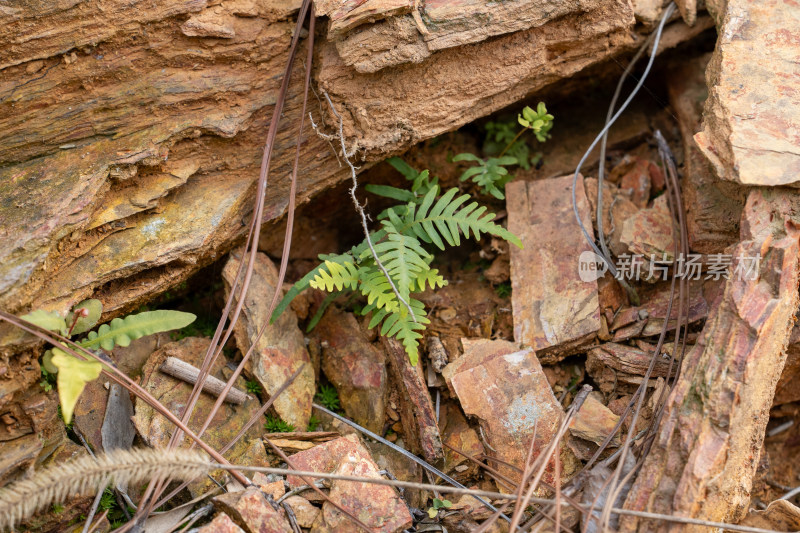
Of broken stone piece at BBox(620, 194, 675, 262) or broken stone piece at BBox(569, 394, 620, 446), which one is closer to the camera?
broken stone piece at BBox(569, 394, 620, 446)

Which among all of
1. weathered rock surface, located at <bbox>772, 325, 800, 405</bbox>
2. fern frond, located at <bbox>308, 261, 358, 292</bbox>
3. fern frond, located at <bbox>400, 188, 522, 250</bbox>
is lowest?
weathered rock surface, located at <bbox>772, 325, 800, 405</bbox>

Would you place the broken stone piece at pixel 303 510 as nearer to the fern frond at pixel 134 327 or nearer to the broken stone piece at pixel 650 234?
the fern frond at pixel 134 327

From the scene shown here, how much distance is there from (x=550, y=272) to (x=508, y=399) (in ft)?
3.07

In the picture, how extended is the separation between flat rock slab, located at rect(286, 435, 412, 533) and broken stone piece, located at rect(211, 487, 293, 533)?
23 cm

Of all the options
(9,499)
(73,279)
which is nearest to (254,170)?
(73,279)

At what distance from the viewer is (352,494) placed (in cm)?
309

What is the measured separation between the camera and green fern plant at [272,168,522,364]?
3.55m

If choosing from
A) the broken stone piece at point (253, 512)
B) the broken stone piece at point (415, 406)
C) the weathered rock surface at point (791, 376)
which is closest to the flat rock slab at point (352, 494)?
the broken stone piece at point (253, 512)

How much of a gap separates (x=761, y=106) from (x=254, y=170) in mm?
3001

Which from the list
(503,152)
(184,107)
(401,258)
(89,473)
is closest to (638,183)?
(503,152)

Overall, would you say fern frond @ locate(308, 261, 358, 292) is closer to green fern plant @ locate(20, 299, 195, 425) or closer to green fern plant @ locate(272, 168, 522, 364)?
green fern plant @ locate(272, 168, 522, 364)

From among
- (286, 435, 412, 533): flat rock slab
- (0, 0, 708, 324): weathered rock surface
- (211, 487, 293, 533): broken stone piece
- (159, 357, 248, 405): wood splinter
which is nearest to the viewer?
(211, 487, 293, 533): broken stone piece

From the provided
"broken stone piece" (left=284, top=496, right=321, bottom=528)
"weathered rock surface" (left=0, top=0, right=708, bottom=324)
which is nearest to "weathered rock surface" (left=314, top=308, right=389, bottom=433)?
"broken stone piece" (left=284, top=496, right=321, bottom=528)

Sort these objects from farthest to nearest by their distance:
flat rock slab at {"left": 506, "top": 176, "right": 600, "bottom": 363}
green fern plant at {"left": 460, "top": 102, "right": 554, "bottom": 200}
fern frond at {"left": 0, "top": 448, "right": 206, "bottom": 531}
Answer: green fern plant at {"left": 460, "top": 102, "right": 554, "bottom": 200} < flat rock slab at {"left": 506, "top": 176, "right": 600, "bottom": 363} < fern frond at {"left": 0, "top": 448, "right": 206, "bottom": 531}
